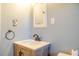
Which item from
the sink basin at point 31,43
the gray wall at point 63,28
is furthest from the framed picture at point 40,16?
the sink basin at point 31,43

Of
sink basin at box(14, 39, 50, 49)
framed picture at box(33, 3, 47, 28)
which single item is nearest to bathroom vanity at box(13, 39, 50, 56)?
sink basin at box(14, 39, 50, 49)

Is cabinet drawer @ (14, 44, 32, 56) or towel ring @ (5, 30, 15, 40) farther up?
towel ring @ (5, 30, 15, 40)

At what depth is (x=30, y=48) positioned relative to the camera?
1006 millimetres

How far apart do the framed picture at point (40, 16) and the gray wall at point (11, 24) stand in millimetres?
56

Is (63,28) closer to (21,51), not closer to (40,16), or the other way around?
(40,16)

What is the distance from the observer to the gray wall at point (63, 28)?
39.4 inches

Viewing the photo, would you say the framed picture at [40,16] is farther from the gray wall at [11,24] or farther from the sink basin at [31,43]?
the sink basin at [31,43]

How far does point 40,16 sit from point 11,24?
277mm

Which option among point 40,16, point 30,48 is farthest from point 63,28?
point 30,48

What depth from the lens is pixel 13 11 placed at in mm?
1001

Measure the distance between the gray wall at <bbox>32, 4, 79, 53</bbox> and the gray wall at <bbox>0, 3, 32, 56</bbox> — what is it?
0.31 ft

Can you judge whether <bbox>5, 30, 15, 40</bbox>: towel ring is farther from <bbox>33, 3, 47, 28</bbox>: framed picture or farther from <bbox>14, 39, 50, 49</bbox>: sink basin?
<bbox>33, 3, 47, 28</bbox>: framed picture

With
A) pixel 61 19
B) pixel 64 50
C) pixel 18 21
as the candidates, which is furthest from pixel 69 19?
pixel 18 21

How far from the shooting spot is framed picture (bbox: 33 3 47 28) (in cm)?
101
